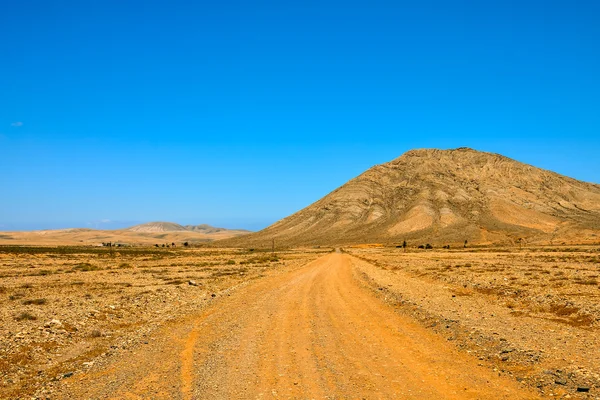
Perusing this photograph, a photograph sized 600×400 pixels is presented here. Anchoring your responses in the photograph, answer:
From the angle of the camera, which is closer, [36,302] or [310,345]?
[310,345]

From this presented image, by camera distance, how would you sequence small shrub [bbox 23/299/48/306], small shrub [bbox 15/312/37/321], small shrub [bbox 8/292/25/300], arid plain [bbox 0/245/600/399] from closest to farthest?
arid plain [bbox 0/245/600/399] → small shrub [bbox 15/312/37/321] → small shrub [bbox 23/299/48/306] → small shrub [bbox 8/292/25/300]

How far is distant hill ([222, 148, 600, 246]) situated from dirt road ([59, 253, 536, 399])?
117910mm

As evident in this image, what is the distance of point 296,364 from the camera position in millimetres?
10820

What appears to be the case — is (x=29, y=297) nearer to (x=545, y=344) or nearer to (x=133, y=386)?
(x=133, y=386)

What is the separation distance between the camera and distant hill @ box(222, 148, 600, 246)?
5448 inches

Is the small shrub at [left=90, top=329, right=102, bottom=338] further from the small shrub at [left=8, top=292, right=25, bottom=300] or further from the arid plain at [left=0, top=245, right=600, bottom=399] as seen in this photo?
the small shrub at [left=8, top=292, right=25, bottom=300]

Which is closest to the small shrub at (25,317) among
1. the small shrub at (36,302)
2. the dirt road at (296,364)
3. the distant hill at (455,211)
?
the small shrub at (36,302)

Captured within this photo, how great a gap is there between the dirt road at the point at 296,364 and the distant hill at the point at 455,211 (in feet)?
387

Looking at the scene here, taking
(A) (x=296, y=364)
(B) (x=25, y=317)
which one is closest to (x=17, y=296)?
(B) (x=25, y=317)

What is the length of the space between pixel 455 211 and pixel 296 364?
161902 mm

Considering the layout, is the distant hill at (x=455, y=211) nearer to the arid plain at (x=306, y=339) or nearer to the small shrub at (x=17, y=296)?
the arid plain at (x=306, y=339)

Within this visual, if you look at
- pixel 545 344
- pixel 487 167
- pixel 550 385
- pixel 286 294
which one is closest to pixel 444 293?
pixel 286 294

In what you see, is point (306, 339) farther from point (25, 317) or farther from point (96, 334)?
point (25, 317)

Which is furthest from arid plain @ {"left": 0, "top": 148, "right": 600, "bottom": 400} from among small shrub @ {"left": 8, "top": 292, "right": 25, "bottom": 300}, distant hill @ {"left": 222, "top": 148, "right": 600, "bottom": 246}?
distant hill @ {"left": 222, "top": 148, "right": 600, "bottom": 246}
